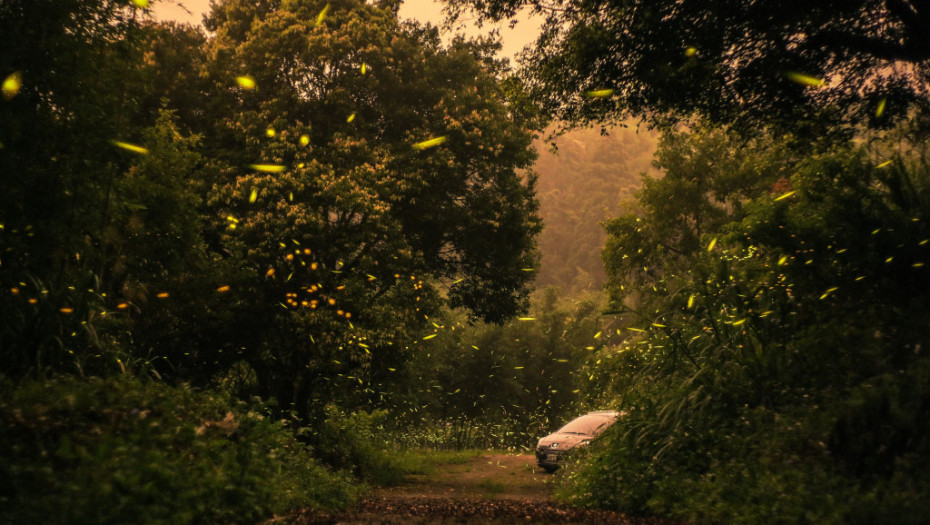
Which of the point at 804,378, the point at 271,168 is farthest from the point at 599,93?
the point at 271,168

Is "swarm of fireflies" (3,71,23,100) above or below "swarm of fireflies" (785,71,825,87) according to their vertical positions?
below

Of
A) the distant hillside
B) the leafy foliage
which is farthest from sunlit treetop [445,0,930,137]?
A: the distant hillside

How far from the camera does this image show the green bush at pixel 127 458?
3768 mm

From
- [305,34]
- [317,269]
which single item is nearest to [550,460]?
[317,269]

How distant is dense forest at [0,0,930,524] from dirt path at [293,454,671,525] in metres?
0.72

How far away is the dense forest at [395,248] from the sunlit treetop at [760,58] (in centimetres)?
4

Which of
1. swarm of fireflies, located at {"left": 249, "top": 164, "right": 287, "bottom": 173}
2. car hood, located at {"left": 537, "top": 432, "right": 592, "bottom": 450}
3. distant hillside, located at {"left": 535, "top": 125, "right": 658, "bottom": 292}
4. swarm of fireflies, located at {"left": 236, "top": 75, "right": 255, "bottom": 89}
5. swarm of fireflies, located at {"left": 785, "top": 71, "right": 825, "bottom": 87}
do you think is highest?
distant hillside, located at {"left": 535, "top": 125, "right": 658, "bottom": 292}

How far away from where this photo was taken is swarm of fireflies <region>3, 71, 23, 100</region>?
6176mm

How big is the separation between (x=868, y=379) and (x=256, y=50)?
14.3 meters

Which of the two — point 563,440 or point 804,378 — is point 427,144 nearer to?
point 563,440

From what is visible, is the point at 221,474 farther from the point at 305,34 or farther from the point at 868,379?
the point at 305,34

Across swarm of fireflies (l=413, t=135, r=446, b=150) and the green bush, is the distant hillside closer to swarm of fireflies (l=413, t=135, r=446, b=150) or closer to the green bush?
swarm of fireflies (l=413, t=135, r=446, b=150)

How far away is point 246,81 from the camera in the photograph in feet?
49.5

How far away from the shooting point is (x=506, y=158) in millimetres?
16969
